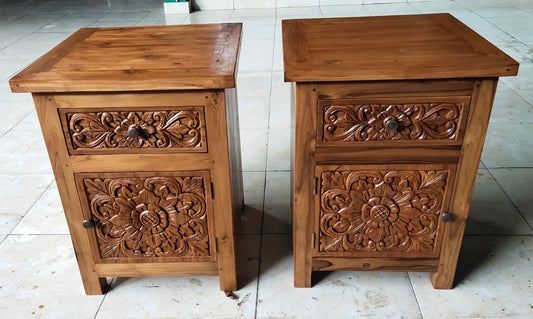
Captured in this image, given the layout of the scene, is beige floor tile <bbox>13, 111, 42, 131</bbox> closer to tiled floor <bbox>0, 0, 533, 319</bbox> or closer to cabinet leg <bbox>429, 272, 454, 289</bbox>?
tiled floor <bbox>0, 0, 533, 319</bbox>

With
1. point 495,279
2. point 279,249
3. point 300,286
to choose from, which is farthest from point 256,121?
point 495,279

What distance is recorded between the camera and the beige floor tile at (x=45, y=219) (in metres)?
1.80

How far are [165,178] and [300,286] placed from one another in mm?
556

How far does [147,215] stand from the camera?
4.42ft

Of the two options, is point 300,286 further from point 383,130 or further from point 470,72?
point 470,72

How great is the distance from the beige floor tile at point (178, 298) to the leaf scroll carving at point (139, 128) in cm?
51

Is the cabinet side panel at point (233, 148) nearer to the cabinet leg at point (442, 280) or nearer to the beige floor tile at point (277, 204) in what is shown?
the beige floor tile at point (277, 204)

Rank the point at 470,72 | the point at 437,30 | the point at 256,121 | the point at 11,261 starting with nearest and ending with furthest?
the point at 470,72 < the point at 437,30 < the point at 11,261 < the point at 256,121

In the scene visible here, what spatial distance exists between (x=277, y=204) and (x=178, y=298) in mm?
598

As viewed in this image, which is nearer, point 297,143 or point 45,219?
point 297,143

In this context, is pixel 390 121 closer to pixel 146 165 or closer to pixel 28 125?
pixel 146 165

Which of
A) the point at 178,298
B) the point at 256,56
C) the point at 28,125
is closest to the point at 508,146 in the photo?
the point at 178,298

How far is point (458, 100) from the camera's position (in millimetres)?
1182

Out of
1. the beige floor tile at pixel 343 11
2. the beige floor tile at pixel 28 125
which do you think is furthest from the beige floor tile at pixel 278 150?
the beige floor tile at pixel 343 11
